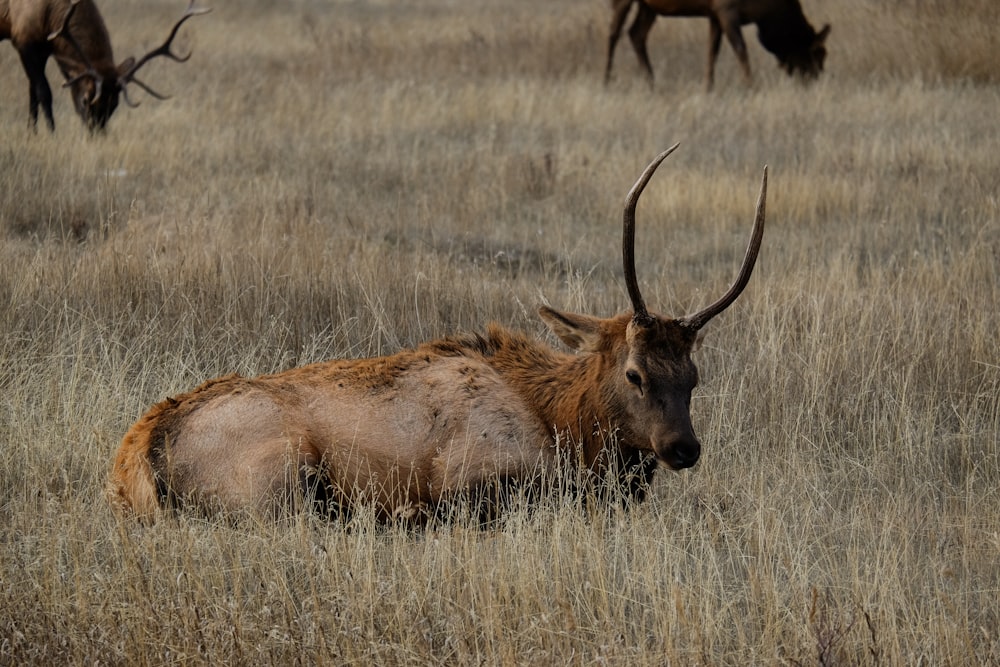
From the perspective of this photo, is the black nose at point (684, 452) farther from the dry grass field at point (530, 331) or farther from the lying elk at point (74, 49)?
the lying elk at point (74, 49)

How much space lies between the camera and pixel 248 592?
4.31 meters

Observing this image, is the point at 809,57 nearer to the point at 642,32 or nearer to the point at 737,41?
the point at 737,41

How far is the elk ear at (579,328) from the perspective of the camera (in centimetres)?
526

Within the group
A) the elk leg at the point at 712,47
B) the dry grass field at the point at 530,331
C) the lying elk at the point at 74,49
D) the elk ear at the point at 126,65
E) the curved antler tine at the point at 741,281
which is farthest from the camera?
the elk leg at the point at 712,47

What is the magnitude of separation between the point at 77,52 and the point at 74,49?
0.28 ft

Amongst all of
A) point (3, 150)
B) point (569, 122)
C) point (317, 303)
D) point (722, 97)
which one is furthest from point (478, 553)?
point (722, 97)

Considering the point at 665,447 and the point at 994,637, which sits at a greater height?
the point at 665,447

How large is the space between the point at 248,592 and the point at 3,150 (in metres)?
7.65

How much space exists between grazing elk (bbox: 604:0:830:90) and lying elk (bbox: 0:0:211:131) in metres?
6.31

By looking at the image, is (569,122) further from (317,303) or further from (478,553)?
(478,553)

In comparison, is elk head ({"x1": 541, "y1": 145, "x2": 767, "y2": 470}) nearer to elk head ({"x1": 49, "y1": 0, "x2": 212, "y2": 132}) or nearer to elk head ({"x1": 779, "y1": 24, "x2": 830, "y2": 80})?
elk head ({"x1": 49, "y1": 0, "x2": 212, "y2": 132})

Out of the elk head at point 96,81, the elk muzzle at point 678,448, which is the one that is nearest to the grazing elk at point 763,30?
the elk head at point 96,81

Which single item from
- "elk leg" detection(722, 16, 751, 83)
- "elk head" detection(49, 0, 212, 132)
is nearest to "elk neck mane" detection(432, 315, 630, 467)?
"elk head" detection(49, 0, 212, 132)

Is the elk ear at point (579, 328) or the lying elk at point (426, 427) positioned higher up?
the elk ear at point (579, 328)
